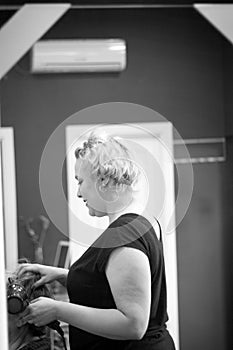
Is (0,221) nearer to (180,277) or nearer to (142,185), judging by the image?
(142,185)

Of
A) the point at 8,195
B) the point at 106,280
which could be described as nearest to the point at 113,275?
the point at 106,280

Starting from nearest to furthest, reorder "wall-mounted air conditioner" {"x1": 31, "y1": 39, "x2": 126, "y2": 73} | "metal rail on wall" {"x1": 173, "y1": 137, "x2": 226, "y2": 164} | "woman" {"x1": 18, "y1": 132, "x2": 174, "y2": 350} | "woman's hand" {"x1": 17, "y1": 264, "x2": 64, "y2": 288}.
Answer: "woman" {"x1": 18, "y1": 132, "x2": 174, "y2": 350}
"woman's hand" {"x1": 17, "y1": 264, "x2": 64, "y2": 288}
"wall-mounted air conditioner" {"x1": 31, "y1": 39, "x2": 126, "y2": 73}
"metal rail on wall" {"x1": 173, "y1": 137, "x2": 226, "y2": 164}

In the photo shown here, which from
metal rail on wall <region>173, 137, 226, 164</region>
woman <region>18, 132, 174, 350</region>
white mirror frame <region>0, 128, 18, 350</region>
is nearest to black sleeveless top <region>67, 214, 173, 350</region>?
woman <region>18, 132, 174, 350</region>

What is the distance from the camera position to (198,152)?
1.92m

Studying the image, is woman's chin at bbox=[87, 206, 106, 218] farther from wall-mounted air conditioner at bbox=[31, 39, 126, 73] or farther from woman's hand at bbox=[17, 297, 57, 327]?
wall-mounted air conditioner at bbox=[31, 39, 126, 73]

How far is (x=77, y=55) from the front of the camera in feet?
5.89

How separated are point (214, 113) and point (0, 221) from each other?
1.02 m

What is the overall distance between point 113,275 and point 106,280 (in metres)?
0.02

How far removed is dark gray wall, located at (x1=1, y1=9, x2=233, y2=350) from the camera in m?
1.81

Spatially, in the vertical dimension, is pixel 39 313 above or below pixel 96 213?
below

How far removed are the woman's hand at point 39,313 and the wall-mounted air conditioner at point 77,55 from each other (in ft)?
2.93

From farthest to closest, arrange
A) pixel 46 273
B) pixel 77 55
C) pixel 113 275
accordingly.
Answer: pixel 77 55 < pixel 46 273 < pixel 113 275

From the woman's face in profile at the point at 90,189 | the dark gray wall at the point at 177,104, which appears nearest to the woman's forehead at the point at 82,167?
the woman's face in profile at the point at 90,189

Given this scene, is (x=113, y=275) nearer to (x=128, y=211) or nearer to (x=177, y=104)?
(x=128, y=211)
